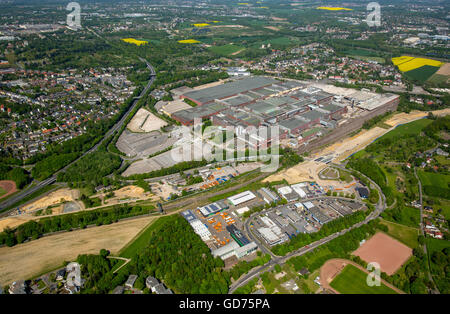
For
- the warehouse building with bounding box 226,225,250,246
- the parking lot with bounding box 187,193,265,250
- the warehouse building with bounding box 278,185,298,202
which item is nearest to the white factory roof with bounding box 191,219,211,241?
the parking lot with bounding box 187,193,265,250

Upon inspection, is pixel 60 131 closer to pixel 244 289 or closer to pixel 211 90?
pixel 211 90

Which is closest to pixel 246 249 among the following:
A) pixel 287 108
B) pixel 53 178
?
pixel 53 178

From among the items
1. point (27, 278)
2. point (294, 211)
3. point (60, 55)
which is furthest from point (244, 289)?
point (60, 55)

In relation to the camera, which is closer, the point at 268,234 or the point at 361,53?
Result: the point at 268,234

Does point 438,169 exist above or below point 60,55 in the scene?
below

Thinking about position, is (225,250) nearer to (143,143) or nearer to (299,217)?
(299,217)
